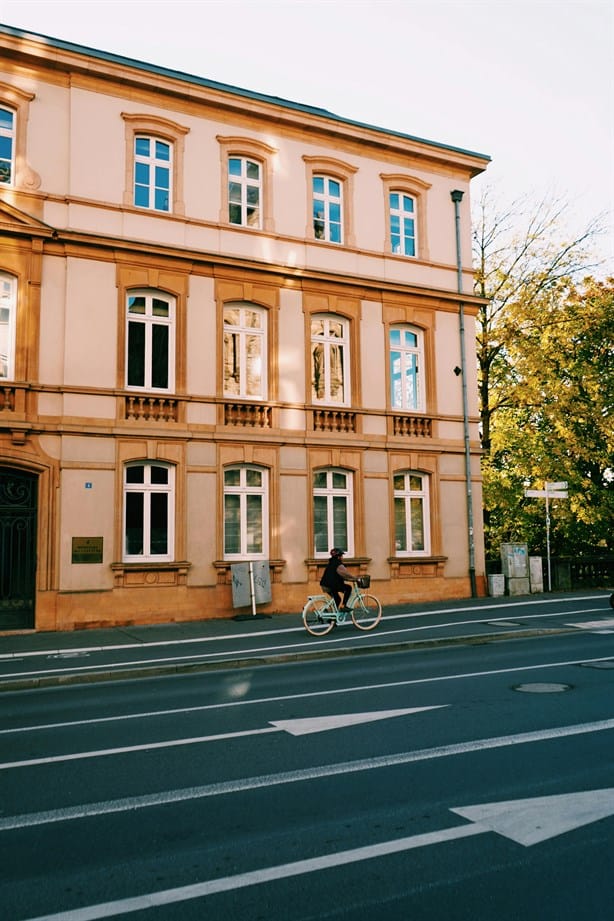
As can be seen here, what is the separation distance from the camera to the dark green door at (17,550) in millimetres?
16766

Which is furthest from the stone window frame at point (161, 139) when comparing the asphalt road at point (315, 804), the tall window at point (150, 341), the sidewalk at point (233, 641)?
the asphalt road at point (315, 804)

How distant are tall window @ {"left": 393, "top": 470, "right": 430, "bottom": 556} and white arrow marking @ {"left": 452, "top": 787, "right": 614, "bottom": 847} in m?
16.0

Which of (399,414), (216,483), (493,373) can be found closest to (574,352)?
(493,373)

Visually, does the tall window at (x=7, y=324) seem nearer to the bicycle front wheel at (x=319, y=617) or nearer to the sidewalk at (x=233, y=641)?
the sidewalk at (x=233, y=641)

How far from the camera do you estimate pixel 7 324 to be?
1753cm

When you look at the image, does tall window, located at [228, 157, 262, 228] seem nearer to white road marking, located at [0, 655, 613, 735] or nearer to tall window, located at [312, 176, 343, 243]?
tall window, located at [312, 176, 343, 243]

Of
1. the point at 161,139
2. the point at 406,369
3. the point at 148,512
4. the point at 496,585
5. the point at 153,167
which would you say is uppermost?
the point at 161,139

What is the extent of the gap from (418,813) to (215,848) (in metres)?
1.33

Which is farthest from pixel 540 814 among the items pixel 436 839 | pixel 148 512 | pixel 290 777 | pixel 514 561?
pixel 514 561

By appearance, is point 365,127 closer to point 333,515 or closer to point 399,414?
point 399,414

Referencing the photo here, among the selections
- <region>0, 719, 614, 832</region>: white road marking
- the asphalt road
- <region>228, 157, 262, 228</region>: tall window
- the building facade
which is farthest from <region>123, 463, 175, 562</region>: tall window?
<region>0, 719, 614, 832</region>: white road marking

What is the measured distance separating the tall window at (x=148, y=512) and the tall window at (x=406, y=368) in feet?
22.6

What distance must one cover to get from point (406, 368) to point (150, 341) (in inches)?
287

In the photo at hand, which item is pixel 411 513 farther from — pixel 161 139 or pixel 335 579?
pixel 161 139
